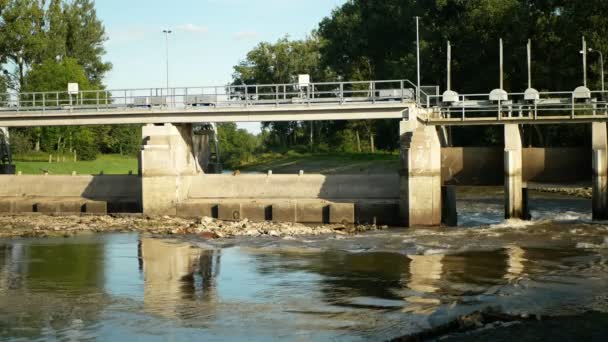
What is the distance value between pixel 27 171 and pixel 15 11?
1309 inches

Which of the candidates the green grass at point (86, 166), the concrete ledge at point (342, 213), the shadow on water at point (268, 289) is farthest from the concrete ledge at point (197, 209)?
the green grass at point (86, 166)

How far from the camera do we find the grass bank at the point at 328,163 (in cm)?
8212

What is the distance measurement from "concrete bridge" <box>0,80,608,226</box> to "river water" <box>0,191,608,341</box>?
3147mm

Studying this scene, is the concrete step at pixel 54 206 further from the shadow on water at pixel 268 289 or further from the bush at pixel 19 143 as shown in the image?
the bush at pixel 19 143

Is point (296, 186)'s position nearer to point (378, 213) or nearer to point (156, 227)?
point (378, 213)

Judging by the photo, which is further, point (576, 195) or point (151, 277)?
point (576, 195)

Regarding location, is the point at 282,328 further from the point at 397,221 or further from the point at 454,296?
the point at 397,221

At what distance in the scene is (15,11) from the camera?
9975 cm

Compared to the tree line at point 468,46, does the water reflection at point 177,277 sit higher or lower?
lower

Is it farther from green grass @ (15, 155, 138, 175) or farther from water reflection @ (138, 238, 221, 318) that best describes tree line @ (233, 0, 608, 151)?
water reflection @ (138, 238, 221, 318)

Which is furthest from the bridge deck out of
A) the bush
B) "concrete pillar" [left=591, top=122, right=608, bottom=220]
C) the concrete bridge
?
the bush

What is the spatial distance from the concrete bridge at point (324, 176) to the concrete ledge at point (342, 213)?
0.05m

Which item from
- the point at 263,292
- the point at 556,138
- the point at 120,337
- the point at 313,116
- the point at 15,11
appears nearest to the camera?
the point at 120,337

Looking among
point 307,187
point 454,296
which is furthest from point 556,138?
point 454,296
